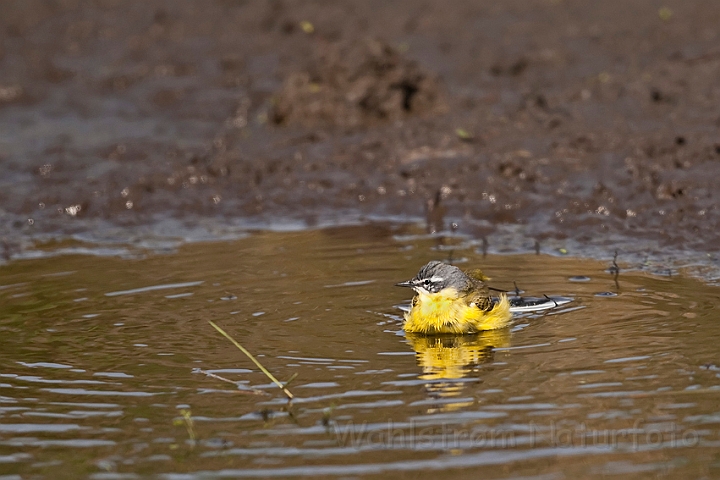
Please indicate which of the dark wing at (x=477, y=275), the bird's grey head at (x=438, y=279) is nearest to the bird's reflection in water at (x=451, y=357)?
the bird's grey head at (x=438, y=279)

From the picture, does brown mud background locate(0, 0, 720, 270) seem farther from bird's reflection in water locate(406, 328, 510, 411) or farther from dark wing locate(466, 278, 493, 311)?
bird's reflection in water locate(406, 328, 510, 411)

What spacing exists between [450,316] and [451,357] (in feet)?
1.87

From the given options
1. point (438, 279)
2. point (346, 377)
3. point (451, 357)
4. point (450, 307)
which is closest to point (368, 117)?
point (438, 279)

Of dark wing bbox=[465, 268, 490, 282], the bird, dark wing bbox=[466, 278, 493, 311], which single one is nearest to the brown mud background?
dark wing bbox=[465, 268, 490, 282]

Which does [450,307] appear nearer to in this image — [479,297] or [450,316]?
[450,316]

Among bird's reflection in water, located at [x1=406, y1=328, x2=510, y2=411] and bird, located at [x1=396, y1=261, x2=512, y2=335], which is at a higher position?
bird, located at [x1=396, y1=261, x2=512, y2=335]

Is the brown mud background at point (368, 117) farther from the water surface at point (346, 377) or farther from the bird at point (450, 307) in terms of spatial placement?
the bird at point (450, 307)

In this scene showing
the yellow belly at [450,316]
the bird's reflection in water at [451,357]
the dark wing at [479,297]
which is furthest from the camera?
the dark wing at [479,297]

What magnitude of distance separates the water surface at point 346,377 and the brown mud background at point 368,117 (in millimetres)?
1726

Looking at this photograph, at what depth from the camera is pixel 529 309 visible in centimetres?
797

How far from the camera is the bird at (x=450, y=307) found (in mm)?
7617

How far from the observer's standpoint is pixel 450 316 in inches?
301

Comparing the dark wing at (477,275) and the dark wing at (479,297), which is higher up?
the dark wing at (477,275)

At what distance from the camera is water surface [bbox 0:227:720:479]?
17.6ft
